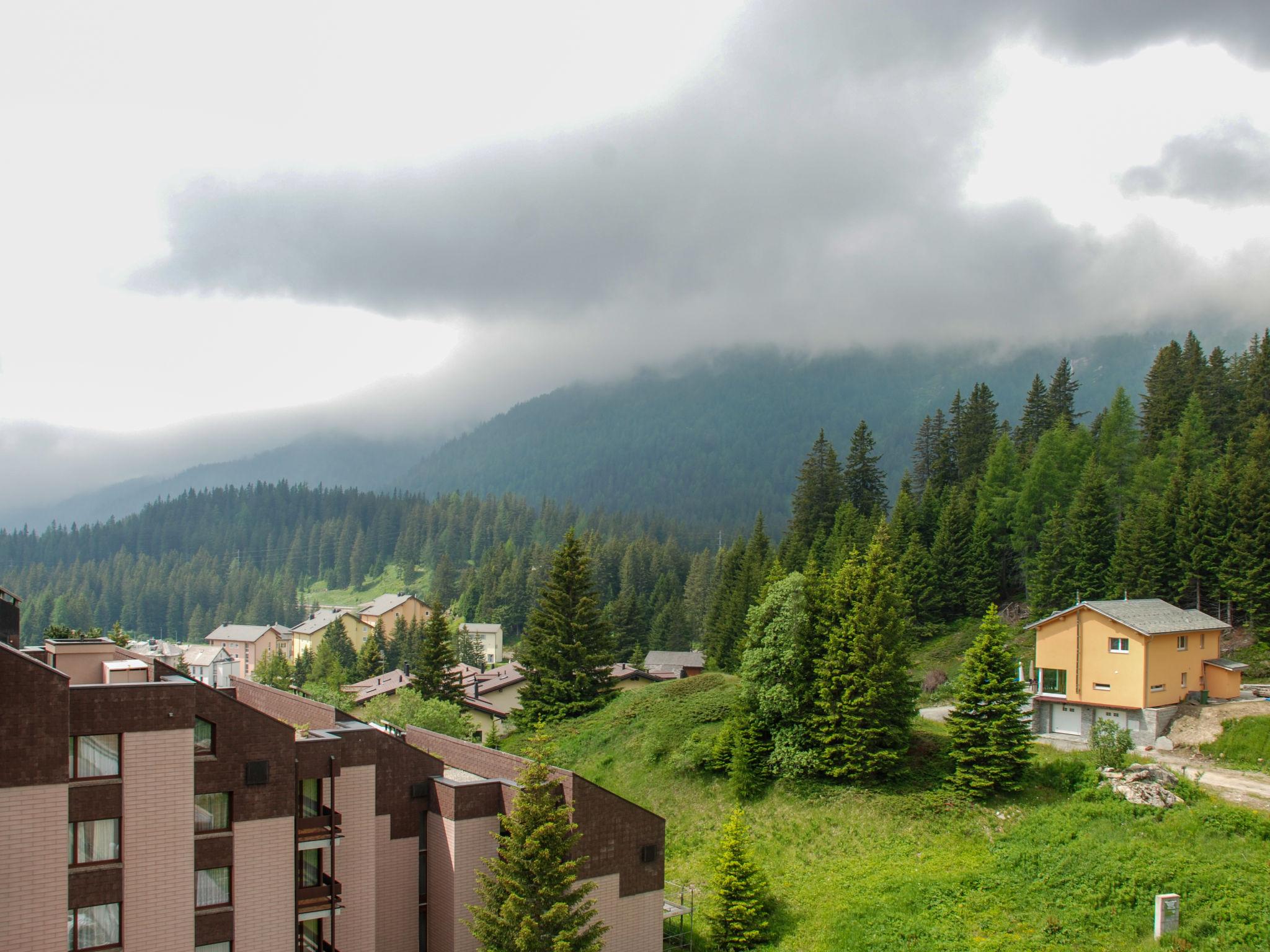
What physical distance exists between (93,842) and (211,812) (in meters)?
2.76

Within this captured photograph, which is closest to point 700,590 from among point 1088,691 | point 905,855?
point 1088,691

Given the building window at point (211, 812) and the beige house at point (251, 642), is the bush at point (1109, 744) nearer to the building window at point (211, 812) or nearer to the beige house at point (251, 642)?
the building window at point (211, 812)

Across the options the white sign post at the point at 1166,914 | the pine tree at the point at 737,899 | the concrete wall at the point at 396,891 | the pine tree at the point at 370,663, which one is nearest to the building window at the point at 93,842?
the concrete wall at the point at 396,891

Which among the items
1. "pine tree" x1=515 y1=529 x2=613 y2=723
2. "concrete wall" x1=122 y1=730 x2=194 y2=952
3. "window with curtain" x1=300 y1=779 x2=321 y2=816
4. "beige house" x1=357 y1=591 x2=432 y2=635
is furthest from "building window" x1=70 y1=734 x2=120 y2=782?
"beige house" x1=357 y1=591 x2=432 y2=635

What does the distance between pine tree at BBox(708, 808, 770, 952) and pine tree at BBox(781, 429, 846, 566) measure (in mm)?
60073

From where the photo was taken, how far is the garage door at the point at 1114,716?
144 feet

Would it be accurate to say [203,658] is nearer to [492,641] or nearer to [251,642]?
[251,642]

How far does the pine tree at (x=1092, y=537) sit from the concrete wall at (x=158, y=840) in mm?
61033

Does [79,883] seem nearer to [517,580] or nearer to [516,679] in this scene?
[516,679]

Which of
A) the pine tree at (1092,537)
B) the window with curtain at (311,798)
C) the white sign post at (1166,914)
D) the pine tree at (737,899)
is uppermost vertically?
the pine tree at (1092,537)

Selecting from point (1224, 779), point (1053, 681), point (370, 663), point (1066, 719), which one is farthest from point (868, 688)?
point (370, 663)

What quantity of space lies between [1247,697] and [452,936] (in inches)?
1707

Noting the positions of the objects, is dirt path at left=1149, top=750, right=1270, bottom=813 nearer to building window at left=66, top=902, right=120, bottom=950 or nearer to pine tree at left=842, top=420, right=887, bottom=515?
building window at left=66, top=902, right=120, bottom=950

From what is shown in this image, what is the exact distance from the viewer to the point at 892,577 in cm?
→ 4288
